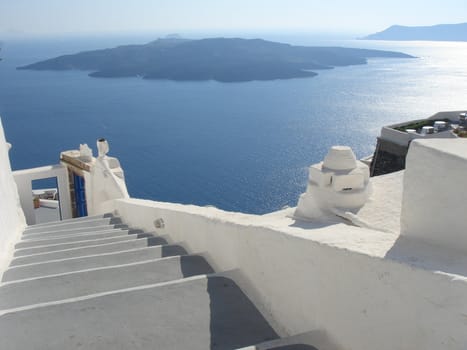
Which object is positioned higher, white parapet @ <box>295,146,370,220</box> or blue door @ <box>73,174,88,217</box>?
white parapet @ <box>295,146,370,220</box>

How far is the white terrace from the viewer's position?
2.00 metres

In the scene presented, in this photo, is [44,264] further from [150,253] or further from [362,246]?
[362,246]

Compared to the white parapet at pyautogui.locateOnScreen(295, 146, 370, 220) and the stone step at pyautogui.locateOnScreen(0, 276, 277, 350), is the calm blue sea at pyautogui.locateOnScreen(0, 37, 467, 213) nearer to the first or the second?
the white parapet at pyautogui.locateOnScreen(295, 146, 370, 220)

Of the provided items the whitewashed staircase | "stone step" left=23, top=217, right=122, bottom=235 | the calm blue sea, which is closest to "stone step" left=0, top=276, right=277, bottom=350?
the whitewashed staircase

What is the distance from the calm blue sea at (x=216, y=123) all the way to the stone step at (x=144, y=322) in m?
28.0

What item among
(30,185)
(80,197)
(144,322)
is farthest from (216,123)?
(144,322)

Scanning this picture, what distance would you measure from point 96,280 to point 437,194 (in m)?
2.70

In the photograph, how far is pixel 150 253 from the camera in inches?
186

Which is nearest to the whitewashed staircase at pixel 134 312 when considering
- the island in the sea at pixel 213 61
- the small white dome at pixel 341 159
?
the small white dome at pixel 341 159

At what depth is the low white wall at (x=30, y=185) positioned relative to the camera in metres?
13.6

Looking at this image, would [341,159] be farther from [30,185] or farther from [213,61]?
[213,61]

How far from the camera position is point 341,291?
2367 mm

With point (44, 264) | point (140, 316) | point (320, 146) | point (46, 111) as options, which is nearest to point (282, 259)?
point (140, 316)

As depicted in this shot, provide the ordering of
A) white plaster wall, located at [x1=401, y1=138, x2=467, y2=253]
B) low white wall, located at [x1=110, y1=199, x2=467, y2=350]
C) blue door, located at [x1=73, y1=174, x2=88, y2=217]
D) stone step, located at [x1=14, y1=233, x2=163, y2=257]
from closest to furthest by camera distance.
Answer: low white wall, located at [x1=110, y1=199, x2=467, y2=350]
white plaster wall, located at [x1=401, y1=138, x2=467, y2=253]
stone step, located at [x1=14, y1=233, x2=163, y2=257]
blue door, located at [x1=73, y1=174, x2=88, y2=217]
